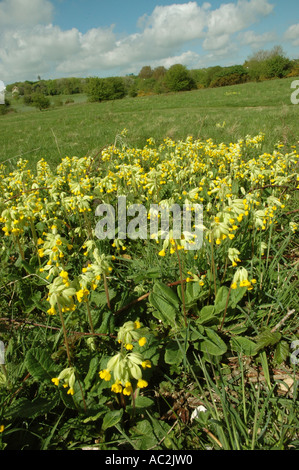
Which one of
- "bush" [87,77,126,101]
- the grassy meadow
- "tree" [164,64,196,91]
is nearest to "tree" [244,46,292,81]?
"tree" [164,64,196,91]

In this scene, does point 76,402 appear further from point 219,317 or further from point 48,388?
point 219,317

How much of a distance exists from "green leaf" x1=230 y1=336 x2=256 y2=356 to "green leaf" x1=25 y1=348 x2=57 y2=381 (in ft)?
3.93

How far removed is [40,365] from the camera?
185 cm

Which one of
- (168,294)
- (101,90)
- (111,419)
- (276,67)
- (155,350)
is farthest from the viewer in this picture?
(276,67)

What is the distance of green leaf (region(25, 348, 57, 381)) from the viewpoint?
1810 mm

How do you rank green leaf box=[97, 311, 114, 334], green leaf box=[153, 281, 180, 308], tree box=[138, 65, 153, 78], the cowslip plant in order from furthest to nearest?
tree box=[138, 65, 153, 78]
green leaf box=[153, 281, 180, 308]
green leaf box=[97, 311, 114, 334]
the cowslip plant

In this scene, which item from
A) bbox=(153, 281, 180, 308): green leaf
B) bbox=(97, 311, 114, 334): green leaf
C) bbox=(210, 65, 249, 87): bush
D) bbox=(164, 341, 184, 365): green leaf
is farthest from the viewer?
bbox=(210, 65, 249, 87): bush

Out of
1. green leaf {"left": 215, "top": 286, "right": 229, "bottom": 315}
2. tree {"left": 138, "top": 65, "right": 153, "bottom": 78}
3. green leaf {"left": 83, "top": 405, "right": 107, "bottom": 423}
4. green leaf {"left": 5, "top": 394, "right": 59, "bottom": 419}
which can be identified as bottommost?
green leaf {"left": 83, "top": 405, "right": 107, "bottom": 423}

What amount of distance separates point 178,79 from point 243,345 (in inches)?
2796

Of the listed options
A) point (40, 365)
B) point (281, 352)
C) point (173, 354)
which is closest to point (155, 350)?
point (173, 354)

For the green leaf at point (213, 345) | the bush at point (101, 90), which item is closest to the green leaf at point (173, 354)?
the green leaf at point (213, 345)

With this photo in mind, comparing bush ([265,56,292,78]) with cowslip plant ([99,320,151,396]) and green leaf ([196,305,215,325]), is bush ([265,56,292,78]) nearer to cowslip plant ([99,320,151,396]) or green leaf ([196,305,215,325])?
green leaf ([196,305,215,325])

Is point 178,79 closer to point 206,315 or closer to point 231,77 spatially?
point 231,77
